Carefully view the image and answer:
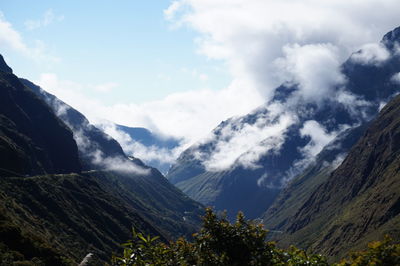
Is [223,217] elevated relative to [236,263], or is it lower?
elevated

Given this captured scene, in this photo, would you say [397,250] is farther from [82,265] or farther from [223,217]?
[82,265]

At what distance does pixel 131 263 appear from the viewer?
29.8 metres

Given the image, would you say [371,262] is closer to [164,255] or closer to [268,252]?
[268,252]

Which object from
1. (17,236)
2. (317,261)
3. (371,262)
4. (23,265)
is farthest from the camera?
(17,236)

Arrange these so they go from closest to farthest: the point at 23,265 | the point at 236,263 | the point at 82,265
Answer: the point at 236,263, the point at 82,265, the point at 23,265

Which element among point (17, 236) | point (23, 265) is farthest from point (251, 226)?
point (17, 236)

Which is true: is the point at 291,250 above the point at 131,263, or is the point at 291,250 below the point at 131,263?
below

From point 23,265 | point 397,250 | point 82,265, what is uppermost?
point 23,265

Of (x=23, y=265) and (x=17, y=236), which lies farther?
(x=17, y=236)

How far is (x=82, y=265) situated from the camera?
41688mm

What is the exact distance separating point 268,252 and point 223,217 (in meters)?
4.39

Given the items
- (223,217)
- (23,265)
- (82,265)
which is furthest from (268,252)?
(23,265)

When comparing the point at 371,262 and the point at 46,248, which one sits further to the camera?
the point at 46,248

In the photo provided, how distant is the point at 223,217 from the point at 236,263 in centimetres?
393
